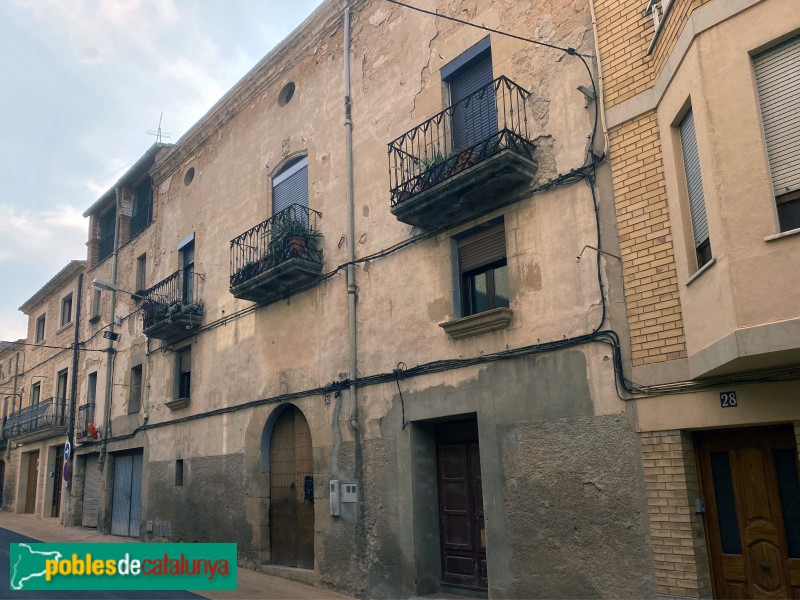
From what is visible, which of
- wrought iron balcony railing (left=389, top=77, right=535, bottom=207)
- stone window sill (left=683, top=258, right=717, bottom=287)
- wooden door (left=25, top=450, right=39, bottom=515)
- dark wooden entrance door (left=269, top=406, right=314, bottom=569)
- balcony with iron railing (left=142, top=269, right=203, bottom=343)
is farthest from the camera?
wooden door (left=25, top=450, right=39, bottom=515)

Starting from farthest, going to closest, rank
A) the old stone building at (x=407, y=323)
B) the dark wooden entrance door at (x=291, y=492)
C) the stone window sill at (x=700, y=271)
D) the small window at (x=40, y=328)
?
the small window at (x=40, y=328) → the dark wooden entrance door at (x=291, y=492) → the old stone building at (x=407, y=323) → the stone window sill at (x=700, y=271)

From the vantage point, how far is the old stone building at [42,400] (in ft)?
77.4

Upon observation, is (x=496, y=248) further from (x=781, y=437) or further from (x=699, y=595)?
(x=699, y=595)

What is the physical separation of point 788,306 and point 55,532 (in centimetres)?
2011

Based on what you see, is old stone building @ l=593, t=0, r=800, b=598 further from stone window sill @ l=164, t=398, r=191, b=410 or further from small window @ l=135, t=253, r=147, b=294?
small window @ l=135, t=253, r=147, b=294

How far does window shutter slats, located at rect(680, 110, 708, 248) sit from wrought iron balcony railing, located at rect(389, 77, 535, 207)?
2.08 metres

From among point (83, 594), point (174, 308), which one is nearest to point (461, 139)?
point (174, 308)

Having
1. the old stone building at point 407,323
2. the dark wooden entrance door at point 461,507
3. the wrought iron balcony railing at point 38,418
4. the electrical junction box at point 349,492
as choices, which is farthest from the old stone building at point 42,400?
the dark wooden entrance door at point 461,507

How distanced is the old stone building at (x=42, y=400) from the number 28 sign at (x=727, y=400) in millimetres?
21009

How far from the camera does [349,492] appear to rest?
1018cm

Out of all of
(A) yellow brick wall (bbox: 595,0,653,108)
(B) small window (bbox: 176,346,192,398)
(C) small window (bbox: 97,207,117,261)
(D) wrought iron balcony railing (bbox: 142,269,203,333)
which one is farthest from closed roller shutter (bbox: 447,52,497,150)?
(C) small window (bbox: 97,207,117,261)

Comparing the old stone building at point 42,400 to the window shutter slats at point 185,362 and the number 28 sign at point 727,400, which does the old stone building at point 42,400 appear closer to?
the window shutter slats at point 185,362

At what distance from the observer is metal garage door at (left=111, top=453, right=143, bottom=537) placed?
1736cm

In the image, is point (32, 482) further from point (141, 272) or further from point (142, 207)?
point (142, 207)
